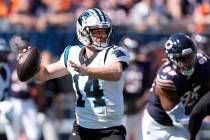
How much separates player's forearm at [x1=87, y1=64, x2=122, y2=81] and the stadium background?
4806mm

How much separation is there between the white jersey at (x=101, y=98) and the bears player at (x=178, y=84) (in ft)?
3.83

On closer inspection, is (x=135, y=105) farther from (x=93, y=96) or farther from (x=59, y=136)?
(x=93, y=96)

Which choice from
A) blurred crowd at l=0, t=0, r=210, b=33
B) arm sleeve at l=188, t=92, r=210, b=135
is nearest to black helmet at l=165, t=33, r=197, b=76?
arm sleeve at l=188, t=92, r=210, b=135

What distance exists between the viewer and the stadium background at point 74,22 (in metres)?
11.4

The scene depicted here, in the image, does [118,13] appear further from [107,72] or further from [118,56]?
[107,72]

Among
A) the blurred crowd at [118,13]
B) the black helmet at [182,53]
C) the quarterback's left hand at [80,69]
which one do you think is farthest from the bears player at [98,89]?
the blurred crowd at [118,13]

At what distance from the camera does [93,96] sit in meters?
6.42

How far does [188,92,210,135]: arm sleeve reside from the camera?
267 inches

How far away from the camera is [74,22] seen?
38.5 ft

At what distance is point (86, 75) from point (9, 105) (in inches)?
219

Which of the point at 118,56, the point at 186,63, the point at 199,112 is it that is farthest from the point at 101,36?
the point at 186,63

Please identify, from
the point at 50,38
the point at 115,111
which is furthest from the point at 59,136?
the point at 115,111

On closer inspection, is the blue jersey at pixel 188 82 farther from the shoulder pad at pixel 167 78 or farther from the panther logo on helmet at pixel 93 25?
the panther logo on helmet at pixel 93 25

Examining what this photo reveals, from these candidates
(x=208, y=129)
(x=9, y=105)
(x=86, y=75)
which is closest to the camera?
(x=86, y=75)
